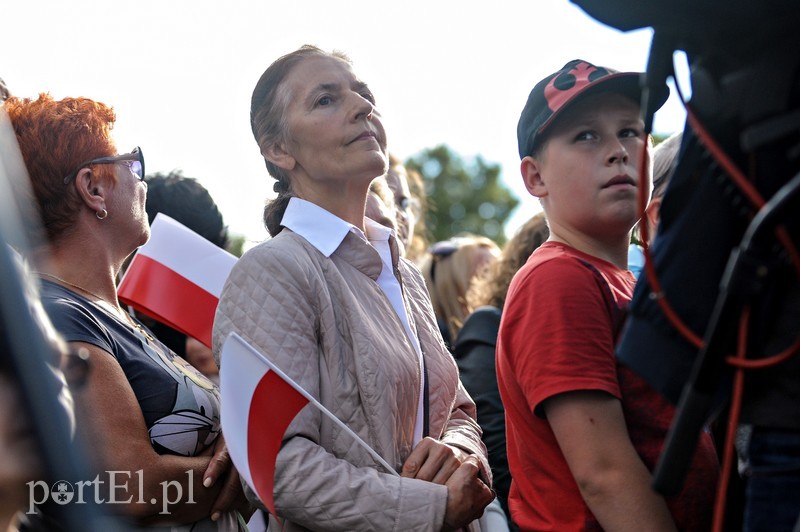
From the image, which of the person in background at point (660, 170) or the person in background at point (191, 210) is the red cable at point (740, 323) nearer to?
the person in background at point (660, 170)

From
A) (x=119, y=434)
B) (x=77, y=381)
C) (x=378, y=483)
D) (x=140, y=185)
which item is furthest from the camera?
(x=140, y=185)

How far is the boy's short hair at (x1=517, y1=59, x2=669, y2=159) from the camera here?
2723 mm

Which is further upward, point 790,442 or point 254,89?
point 254,89

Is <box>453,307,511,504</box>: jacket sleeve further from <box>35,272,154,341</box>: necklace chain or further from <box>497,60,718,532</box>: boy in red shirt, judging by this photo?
<box>35,272,154,341</box>: necklace chain

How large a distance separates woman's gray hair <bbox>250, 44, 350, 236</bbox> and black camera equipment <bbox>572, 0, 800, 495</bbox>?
161cm

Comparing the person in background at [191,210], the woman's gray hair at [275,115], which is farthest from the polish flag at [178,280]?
the woman's gray hair at [275,115]

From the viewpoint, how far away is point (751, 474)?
5.94 ft

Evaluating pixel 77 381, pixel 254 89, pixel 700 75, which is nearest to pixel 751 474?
pixel 700 75

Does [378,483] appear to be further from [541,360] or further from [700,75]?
[700,75]

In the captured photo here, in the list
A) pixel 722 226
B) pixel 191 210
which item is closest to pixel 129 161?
pixel 191 210

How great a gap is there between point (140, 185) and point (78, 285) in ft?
1.60

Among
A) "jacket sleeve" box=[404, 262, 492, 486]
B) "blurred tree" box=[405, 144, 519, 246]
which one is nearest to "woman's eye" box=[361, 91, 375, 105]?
"jacket sleeve" box=[404, 262, 492, 486]

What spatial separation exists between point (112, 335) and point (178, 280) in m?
0.84

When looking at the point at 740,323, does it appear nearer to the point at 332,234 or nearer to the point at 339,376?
the point at 339,376
